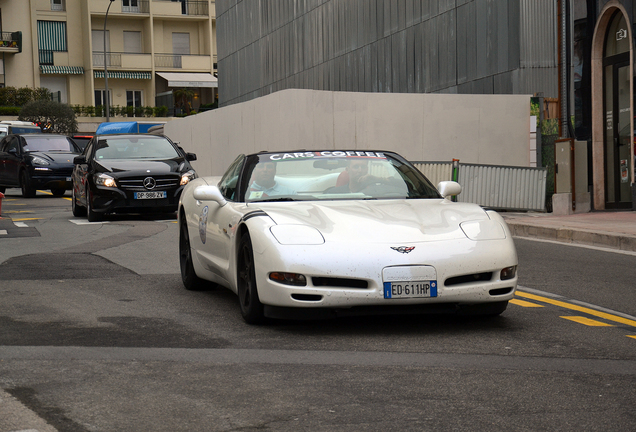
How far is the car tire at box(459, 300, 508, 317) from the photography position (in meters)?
6.35

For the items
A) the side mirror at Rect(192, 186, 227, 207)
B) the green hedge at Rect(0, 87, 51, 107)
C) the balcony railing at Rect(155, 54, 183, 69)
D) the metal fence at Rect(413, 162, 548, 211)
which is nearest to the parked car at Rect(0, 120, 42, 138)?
the green hedge at Rect(0, 87, 51, 107)

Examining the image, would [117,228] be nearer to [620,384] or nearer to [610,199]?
[610,199]

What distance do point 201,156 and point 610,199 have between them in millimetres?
15949

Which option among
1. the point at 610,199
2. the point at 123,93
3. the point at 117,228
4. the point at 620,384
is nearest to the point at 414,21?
the point at 610,199

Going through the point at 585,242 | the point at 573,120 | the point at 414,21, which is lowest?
the point at 585,242

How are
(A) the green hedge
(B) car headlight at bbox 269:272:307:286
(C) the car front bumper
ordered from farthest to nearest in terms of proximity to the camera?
1. (A) the green hedge
2. (C) the car front bumper
3. (B) car headlight at bbox 269:272:307:286

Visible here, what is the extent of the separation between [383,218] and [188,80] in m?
62.6

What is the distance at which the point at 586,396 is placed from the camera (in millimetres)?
4527

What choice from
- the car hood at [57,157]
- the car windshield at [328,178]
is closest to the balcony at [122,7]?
the car hood at [57,157]

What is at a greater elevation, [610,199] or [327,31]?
[327,31]

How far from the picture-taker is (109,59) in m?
66.8

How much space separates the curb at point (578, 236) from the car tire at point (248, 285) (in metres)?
6.79

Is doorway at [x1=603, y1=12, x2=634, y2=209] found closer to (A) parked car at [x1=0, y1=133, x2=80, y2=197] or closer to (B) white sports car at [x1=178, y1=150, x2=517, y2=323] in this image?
(B) white sports car at [x1=178, y1=150, x2=517, y2=323]

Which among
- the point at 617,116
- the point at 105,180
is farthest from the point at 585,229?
the point at 105,180
